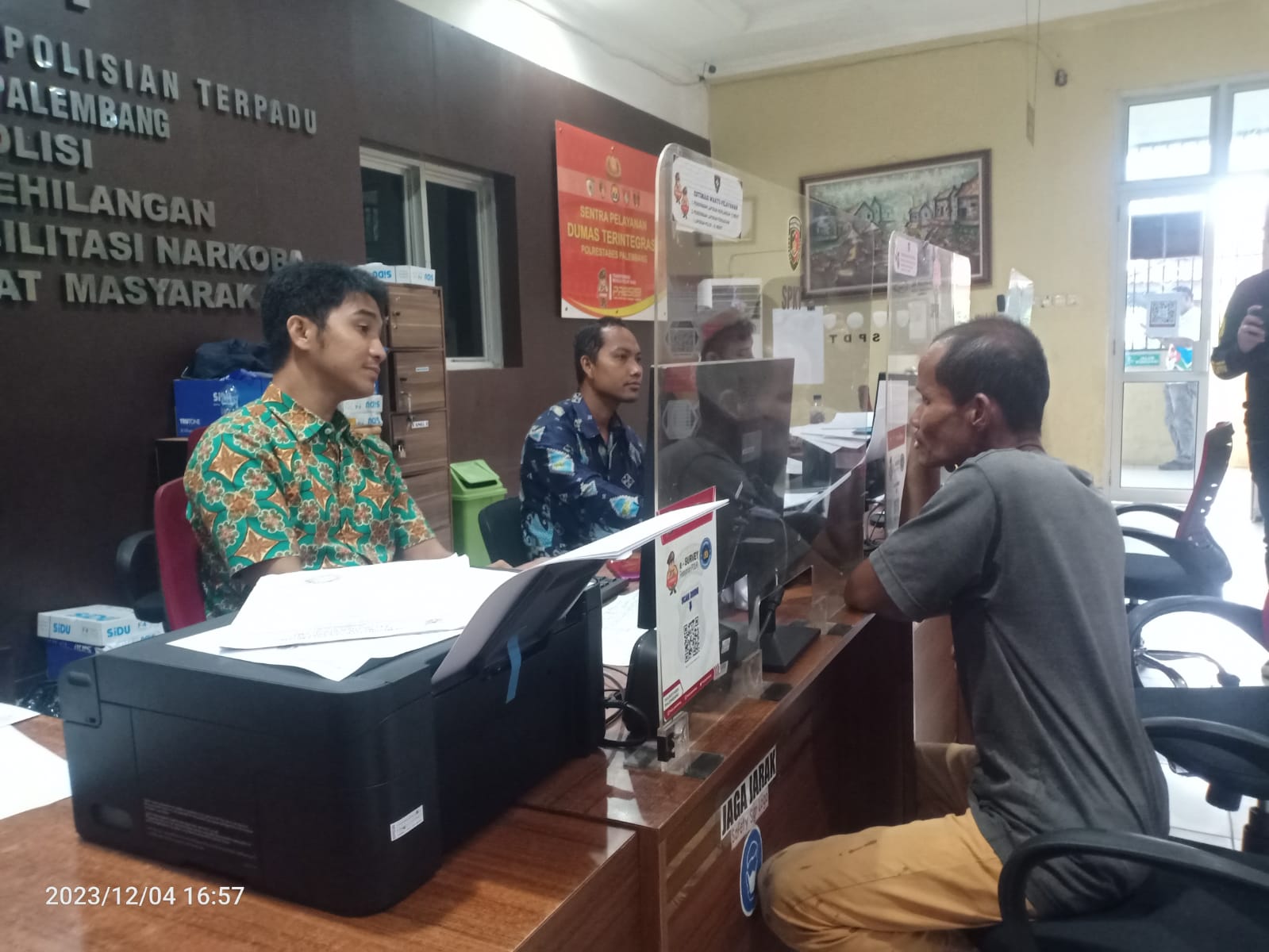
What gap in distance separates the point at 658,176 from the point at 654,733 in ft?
2.19

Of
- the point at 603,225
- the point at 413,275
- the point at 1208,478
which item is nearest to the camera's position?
the point at 1208,478

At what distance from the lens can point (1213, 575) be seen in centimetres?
268

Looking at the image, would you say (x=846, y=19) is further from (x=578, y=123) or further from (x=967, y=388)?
(x=967, y=388)

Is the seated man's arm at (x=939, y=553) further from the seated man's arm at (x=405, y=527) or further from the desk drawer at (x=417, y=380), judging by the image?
the desk drawer at (x=417, y=380)

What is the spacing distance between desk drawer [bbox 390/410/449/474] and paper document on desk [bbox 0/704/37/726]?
2.42 m

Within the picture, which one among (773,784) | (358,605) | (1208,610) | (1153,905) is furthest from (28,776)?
(1208,610)

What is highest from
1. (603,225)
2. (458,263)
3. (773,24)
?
(773,24)

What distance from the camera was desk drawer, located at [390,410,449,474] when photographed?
3.69 meters

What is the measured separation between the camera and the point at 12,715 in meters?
1.24

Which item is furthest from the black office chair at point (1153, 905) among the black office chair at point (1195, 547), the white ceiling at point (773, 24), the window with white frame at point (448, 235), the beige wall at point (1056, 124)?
the beige wall at point (1056, 124)

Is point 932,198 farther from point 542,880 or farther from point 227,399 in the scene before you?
point 542,880

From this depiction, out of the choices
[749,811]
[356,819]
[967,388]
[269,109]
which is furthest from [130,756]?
[269,109]

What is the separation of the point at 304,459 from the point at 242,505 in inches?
7.3

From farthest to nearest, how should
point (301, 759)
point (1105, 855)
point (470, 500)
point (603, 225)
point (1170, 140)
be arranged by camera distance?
point (1170, 140)
point (603, 225)
point (470, 500)
point (1105, 855)
point (301, 759)
